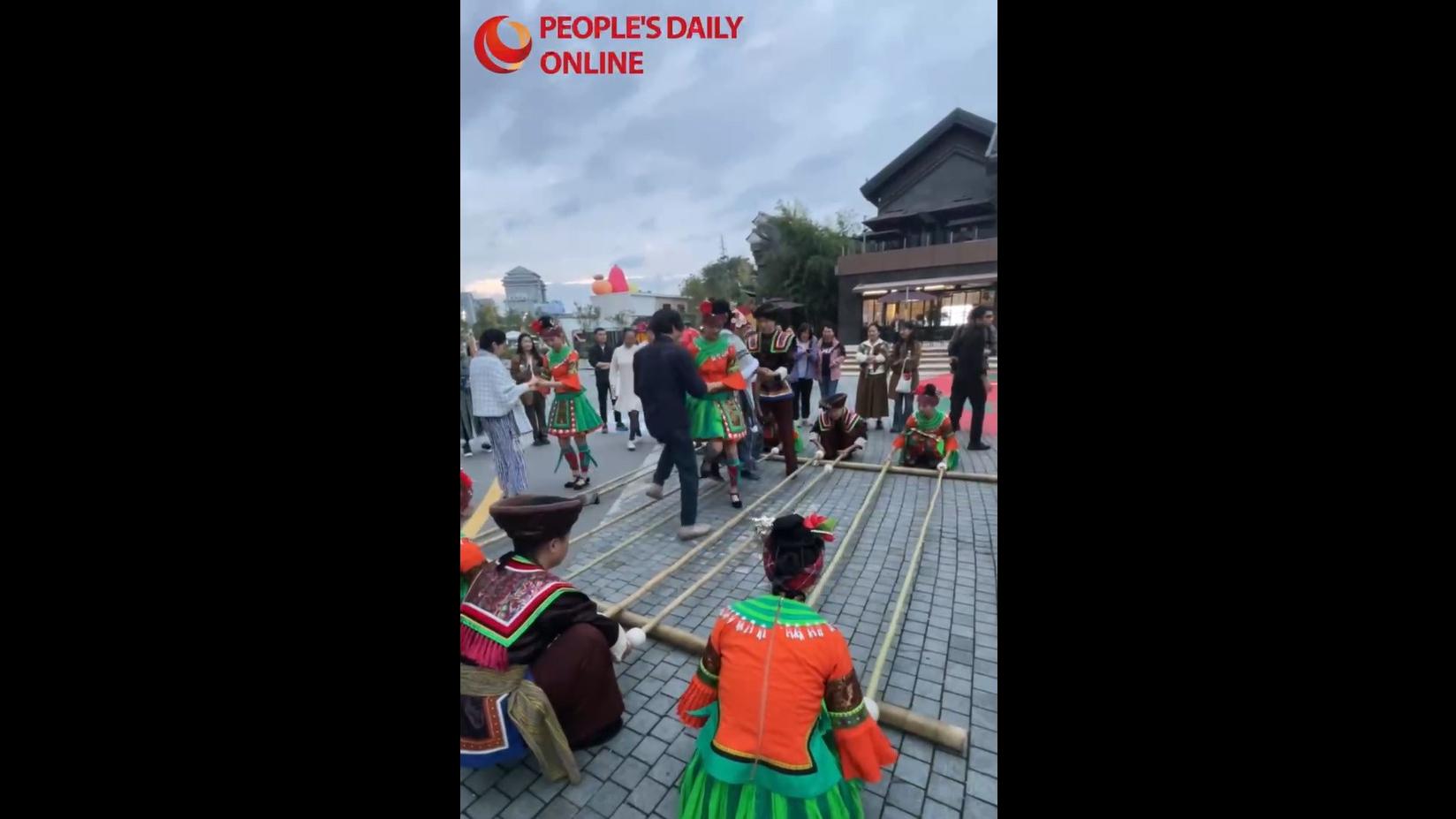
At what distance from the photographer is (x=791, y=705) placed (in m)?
1.02

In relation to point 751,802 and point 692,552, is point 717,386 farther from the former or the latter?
point 751,802

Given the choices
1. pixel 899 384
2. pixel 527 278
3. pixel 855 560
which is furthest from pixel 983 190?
pixel 527 278

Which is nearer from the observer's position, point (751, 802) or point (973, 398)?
point (751, 802)

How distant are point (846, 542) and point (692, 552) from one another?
0.80 meters

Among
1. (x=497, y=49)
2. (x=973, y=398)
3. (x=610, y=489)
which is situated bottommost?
(x=610, y=489)

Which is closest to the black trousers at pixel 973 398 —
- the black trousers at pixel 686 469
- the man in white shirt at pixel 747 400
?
the man in white shirt at pixel 747 400

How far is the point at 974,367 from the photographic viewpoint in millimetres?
4539

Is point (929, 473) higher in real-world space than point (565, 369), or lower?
lower

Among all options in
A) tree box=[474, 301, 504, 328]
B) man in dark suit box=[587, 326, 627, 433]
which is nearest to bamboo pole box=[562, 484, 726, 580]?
tree box=[474, 301, 504, 328]

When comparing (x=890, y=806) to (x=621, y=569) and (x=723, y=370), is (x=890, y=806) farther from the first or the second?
(x=723, y=370)

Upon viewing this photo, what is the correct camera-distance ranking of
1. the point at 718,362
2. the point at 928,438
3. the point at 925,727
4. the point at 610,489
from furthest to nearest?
the point at 928,438, the point at 610,489, the point at 718,362, the point at 925,727

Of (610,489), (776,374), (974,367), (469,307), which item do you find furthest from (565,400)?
(974,367)

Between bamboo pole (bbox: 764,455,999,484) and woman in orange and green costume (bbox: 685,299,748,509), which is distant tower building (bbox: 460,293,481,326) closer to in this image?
woman in orange and green costume (bbox: 685,299,748,509)
